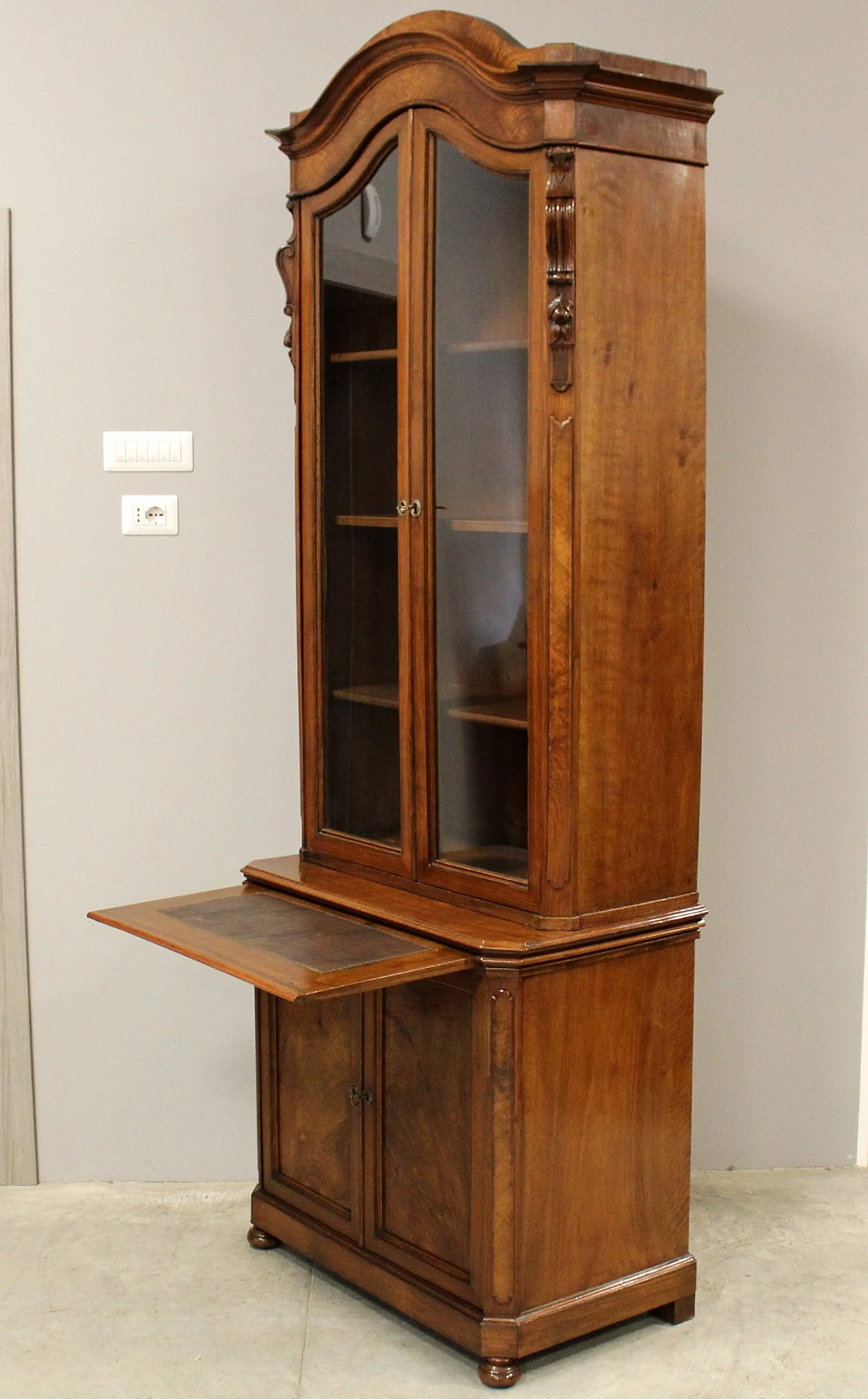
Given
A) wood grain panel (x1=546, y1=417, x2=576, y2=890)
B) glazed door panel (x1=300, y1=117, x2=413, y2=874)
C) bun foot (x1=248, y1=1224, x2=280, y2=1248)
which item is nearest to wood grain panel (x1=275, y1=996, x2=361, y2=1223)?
bun foot (x1=248, y1=1224, x2=280, y2=1248)

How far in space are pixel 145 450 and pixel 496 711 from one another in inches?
41.2

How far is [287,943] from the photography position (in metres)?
2.33

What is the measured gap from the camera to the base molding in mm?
2379

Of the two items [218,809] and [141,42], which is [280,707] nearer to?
[218,809]

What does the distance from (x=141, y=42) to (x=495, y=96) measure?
40.5 inches

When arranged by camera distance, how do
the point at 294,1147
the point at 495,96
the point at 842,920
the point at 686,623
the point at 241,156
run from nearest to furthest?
the point at 495,96, the point at 686,623, the point at 294,1147, the point at 241,156, the point at 842,920

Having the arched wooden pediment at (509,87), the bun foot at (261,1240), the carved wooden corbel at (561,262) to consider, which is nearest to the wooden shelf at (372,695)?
the carved wooden corbel at (561,262)

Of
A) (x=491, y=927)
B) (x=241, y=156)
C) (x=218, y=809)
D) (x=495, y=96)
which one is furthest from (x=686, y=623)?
(x=241, y=156)

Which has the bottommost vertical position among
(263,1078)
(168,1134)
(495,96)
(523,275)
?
(168,1134)

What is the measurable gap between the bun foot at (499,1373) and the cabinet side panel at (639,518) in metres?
0.75

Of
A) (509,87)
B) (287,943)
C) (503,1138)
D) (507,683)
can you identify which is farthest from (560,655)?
(509,87)

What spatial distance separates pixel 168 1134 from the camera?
3.17m

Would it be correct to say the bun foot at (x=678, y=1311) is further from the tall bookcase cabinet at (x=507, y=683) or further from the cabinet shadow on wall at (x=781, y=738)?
the cabinet shadow on wall at (x=781, y=738)

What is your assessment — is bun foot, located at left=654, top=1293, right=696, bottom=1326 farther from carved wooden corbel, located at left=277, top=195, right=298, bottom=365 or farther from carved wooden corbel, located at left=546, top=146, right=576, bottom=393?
carved wooden corbel, located at left=277, top=195, right=298, bottom=365
